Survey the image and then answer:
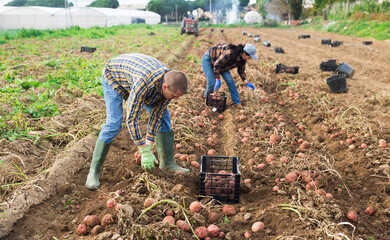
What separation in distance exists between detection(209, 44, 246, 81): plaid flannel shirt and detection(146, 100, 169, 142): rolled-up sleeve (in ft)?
8.22

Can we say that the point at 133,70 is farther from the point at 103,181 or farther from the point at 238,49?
the point at 238,49

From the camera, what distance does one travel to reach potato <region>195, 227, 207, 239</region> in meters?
2.42

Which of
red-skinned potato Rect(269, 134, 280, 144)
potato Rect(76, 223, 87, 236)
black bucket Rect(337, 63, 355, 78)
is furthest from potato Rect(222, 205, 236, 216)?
black bucket Rect(337, 63, 355, 78)

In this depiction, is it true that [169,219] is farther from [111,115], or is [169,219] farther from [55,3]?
[55,3]

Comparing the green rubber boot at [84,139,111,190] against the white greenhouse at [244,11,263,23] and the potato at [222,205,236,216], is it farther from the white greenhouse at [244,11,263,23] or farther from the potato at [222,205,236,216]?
the white greenhouse at [244,11,263,23]

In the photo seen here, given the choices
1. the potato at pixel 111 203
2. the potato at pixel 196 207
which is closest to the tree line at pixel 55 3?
the potato at pixel 111 203

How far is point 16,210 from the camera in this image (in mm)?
2680

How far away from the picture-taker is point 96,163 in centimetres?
319

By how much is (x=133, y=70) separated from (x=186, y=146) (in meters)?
1.63

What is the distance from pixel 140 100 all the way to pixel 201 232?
4.06 feet

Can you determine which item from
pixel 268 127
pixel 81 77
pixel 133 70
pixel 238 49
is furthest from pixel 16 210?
pixel 81 77

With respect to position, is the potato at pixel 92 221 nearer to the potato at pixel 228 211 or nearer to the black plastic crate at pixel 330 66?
the potato at pixel 228 211

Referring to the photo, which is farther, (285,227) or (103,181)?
(103,181)

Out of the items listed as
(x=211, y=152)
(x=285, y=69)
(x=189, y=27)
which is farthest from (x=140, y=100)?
(x=189, y=27)
